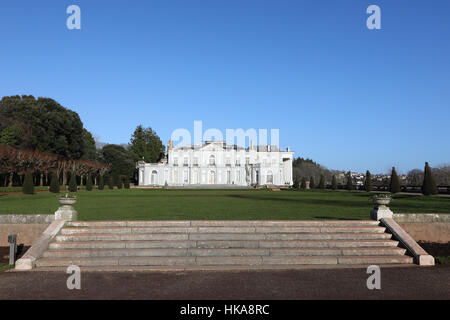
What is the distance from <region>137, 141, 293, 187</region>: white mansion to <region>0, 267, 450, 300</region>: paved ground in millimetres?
65644

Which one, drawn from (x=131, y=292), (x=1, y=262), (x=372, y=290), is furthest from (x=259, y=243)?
(x=1, y=262)

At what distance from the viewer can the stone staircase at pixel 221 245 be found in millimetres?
8695

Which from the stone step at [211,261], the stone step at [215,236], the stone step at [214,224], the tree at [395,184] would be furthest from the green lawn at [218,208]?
the tree at [395,184]

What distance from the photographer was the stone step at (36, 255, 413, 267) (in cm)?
862

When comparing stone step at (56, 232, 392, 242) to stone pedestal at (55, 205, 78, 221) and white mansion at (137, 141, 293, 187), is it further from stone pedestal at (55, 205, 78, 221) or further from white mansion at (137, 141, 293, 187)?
white mansion at (137, 141, 293, 187)

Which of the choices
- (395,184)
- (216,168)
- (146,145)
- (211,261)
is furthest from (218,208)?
(146,145)

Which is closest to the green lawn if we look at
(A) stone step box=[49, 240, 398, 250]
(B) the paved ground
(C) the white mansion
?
(A) stone step box=[49, 240, 398, 250]

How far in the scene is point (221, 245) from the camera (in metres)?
9.54

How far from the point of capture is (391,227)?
10.3 m

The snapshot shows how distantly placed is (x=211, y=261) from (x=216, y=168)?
7444 cm

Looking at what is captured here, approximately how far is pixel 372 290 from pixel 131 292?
472cm

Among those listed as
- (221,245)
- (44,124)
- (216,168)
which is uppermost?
(44,124)

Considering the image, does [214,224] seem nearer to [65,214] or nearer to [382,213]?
[65,214]

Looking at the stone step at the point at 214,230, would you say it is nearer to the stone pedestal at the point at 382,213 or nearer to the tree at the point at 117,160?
the stone pedestal at the point at 382,213
